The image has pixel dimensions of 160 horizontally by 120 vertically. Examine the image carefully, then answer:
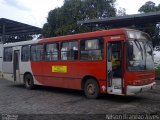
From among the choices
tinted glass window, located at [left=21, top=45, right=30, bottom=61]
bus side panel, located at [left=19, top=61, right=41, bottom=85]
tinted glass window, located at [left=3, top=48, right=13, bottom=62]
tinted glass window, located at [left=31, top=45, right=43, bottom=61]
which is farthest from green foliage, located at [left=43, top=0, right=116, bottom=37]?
tinted glass window, located at [left=31, top=45, right=43, bottom=61]

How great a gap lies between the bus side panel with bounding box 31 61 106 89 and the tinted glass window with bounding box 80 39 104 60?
24 centimetres

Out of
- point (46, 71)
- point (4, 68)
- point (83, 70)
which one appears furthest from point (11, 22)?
point (83, 70)

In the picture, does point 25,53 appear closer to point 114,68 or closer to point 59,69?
point 59,69

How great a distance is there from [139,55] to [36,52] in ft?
21.5

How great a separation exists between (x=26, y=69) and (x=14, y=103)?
5.39 metres

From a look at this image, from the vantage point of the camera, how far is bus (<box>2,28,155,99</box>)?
468 inches

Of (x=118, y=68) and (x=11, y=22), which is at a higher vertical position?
(x=11, y=22)

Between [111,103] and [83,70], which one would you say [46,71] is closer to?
[83,70]

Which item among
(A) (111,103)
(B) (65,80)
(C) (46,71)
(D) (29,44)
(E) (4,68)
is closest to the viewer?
(A) (111,103)

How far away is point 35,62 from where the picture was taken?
55.1 ft

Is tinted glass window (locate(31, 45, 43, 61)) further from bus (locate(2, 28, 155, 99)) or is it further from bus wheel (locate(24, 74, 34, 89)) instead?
bus wheel (locate(24, 74, 34, 89))

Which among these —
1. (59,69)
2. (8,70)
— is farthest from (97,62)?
(8,70)

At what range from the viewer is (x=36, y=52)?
663 inches

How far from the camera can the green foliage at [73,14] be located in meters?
30.3
